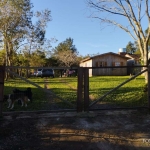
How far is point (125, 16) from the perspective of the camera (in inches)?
547

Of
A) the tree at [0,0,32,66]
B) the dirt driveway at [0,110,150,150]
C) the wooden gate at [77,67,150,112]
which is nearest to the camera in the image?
the dirt driveway at [0,110,150,150]

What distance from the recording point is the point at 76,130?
4.50 m

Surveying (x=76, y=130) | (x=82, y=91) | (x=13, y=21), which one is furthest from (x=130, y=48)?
(x=76, y=130)

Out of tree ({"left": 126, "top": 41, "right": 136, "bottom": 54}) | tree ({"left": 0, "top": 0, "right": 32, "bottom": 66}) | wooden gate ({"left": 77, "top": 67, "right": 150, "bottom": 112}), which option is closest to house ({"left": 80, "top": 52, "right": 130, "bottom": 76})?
tree ({"left": 0, "top": 0, "right": 32, "bottom": 66})

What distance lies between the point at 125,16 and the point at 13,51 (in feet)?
68.3

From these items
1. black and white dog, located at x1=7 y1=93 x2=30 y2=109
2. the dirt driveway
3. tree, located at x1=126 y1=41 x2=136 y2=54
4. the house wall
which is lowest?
the dirt driveway

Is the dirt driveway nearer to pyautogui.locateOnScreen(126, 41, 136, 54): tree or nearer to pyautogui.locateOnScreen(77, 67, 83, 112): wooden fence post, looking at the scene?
pyautogui.locateOnScreen(77, 67, 83, 112): wooden fence post

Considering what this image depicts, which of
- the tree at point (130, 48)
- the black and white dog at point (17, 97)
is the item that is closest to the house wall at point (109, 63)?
the black and white dog at point (17, 97)

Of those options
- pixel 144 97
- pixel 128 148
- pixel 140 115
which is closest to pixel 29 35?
pixel 144 97

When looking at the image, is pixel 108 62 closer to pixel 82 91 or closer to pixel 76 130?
pixel 82 91

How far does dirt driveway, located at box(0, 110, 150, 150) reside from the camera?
12.3 feet

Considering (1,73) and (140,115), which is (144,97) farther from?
(1,73)

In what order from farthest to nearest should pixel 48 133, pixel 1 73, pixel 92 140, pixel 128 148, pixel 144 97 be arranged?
pixel 144 97
pixel 1 73
pixel 48 133
pixel 92 140
pixel 128 148

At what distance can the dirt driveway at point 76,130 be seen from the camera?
147 inches
